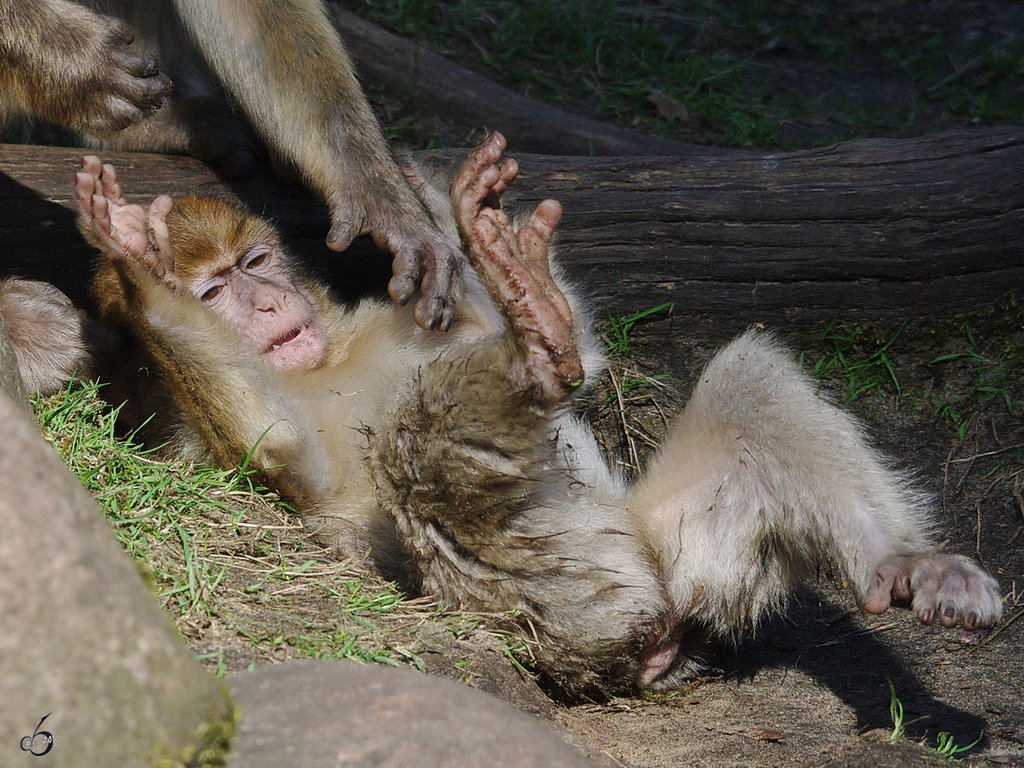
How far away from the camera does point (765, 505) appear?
3.09 metres

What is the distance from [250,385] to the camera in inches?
126

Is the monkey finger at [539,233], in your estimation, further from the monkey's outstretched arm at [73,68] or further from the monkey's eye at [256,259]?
the monkey's outstretched arm at [73,68]

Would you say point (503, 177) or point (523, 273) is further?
point (503, 177)

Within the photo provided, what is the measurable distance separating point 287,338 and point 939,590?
6.91 ft

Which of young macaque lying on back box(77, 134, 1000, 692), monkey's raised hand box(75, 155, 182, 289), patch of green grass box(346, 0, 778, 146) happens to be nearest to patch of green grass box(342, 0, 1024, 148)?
patch of green grass box(346, 0, 778, 146)

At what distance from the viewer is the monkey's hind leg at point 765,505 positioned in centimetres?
305

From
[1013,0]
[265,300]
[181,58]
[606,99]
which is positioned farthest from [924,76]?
[265,300]

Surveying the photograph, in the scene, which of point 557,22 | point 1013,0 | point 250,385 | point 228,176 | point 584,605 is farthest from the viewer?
point 1013,0

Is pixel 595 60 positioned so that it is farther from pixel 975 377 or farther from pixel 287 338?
pixel 287 338

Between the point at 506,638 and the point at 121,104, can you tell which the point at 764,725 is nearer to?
the point at 506,638

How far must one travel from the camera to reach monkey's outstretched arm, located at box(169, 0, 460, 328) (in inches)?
138

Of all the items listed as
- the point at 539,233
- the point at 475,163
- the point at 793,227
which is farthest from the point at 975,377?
the point at 475,163

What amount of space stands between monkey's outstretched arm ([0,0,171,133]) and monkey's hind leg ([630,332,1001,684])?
2046 millimetres

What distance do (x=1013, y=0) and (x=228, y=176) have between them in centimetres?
693
